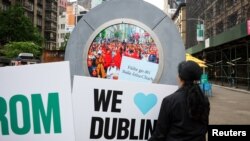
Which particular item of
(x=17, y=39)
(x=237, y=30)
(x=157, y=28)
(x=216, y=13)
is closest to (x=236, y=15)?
(x=216, y=13)

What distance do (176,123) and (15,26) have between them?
47.4 meters

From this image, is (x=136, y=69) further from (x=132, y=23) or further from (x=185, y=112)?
(x=185, y=112)

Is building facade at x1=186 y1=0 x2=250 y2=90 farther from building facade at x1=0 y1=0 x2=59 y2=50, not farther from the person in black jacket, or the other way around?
building facade at x1=0 y1=0 x2=59 y2=50

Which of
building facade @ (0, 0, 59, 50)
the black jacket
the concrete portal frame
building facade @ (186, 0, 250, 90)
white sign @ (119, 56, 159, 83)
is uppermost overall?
building facade @ (0, 0, 59, 50)

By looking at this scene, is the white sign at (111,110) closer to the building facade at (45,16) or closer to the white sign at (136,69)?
the white sign at (136,69)

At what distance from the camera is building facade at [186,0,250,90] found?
27.6 metres

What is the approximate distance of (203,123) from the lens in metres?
2.77

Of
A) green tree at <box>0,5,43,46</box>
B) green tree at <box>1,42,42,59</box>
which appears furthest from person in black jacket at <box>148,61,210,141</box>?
green tree at <box>0,5,43,46</box>

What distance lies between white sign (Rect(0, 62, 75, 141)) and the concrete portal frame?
789 millimetres

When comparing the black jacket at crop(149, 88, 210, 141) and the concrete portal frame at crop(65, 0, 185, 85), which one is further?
the concrete portal frame at crop(65, 0, 185, 85)

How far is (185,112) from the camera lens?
105 inches

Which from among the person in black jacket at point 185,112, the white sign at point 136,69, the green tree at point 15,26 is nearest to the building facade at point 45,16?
the green tree at point 15,26

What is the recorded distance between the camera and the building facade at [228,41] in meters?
27.6

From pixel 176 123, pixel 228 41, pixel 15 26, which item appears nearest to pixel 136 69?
pixel 176 123
